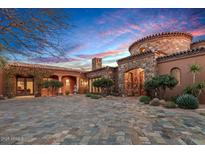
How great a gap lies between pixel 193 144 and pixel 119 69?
34.0 feet

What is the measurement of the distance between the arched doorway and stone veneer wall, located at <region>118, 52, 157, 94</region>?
61cm

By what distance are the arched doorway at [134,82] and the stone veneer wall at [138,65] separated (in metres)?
0.61

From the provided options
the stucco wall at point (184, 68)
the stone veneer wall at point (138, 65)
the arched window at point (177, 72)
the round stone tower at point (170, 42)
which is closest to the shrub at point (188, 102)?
the stucco wall at point (184, 68)

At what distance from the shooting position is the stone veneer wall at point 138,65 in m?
9.44

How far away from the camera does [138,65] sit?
10.5 metres

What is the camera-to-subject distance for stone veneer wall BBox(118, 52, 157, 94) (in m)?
9.44

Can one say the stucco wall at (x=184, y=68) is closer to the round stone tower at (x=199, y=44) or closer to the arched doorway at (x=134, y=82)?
the arched doorway at (x=134, y=82)

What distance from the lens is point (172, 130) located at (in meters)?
3.07

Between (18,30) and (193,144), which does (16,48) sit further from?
(193,144)

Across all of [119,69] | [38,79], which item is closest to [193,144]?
[119,69]

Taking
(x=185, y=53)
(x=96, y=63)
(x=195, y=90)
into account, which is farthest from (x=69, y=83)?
(x=195, y=90)

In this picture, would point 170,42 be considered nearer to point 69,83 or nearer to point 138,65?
point 138,65

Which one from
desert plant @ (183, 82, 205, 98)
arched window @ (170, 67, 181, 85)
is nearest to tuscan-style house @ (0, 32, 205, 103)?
arched window @ (170, 67, 181, 85)

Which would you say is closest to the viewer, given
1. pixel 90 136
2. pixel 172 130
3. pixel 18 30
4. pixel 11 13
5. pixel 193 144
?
pixel 193 144
